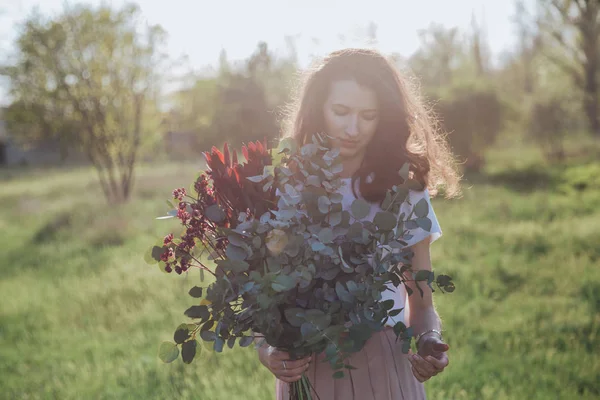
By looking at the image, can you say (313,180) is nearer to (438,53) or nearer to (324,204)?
(324,204)

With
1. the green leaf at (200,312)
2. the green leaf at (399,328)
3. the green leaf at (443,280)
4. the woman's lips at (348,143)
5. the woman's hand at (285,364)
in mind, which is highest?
the woman's lips at (348,143)

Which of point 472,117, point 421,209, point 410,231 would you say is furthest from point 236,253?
point 472,117

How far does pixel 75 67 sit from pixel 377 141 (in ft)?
43.8

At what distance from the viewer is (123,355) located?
4.97 m

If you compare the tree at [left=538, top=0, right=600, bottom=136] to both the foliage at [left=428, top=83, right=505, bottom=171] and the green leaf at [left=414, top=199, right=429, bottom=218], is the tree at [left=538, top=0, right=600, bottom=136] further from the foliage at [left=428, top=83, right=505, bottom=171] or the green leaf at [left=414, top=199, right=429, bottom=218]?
Result: the green leaf at [left=414, top=199, right=429, bottom=218]

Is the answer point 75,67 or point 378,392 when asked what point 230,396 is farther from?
point 75,67

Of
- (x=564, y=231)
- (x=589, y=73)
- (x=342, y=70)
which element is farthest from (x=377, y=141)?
(x=589, y=73)

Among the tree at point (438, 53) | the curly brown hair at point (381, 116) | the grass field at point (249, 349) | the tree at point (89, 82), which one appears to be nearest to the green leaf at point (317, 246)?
the curly brown hair at point (381, 116)

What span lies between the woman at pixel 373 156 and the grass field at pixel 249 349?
103cm

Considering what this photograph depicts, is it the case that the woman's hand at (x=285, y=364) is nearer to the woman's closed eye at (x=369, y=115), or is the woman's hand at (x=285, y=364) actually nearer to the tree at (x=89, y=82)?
the woman's closed eye at (x=369, y=115)

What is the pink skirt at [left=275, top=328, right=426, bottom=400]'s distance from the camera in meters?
1.92

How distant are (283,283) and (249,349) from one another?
3.60 metres

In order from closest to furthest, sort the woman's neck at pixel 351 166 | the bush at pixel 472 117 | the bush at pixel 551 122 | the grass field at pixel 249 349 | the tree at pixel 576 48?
the woman's neck at pixel 351 166
the grass field at pixel 249 349
the bush at pixel 551 122
the bush at pixel 472 117
the tree at pixel 576 48

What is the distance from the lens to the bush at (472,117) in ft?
58.5
